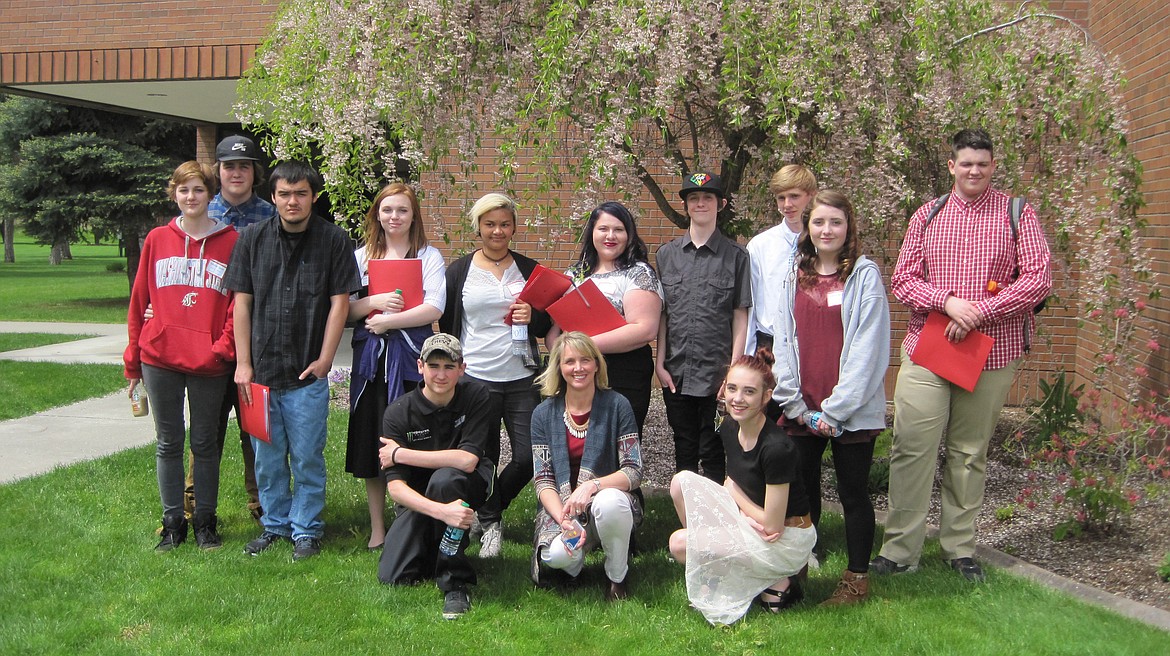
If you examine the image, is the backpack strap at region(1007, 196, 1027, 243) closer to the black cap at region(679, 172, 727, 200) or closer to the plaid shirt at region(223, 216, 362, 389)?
the black cap at region(679, 172, 727, 200)

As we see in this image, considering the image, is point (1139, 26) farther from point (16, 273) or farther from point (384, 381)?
point (16, 273)

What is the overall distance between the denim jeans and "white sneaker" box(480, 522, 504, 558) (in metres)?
1.40

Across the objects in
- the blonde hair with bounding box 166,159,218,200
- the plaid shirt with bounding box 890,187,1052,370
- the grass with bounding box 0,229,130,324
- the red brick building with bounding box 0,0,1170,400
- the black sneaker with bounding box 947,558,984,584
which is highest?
the red brick building with bounding box 0,0,1170,400

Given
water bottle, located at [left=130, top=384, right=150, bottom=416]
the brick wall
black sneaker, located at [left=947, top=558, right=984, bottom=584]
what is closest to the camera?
black sneaker, located at [left=947, top=558, right=984, bottom=584]

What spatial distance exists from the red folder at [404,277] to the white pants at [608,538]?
1363 mm

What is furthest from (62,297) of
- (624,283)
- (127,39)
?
(624,283)

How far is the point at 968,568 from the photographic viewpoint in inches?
178

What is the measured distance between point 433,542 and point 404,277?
128 cm

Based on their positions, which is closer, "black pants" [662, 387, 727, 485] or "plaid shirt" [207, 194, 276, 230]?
"black pants" [662, 387, 727, 485]

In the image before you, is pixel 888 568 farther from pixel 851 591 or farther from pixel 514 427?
pixel 514 427

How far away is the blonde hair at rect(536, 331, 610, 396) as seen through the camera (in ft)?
14.5

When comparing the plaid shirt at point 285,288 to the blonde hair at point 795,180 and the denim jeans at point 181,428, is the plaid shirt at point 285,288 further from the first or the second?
the blonde hair at point 795,180

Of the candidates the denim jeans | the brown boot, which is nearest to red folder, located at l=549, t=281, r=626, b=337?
the brown boot

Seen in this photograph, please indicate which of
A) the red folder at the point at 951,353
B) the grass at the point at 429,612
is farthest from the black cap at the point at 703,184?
the grass at the point at 429,612
